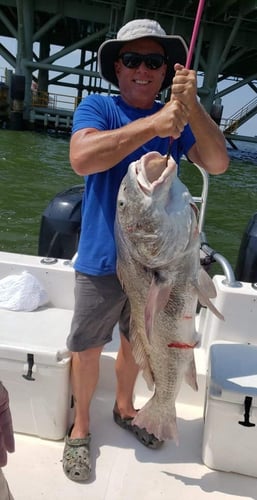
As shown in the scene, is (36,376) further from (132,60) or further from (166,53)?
(166,53)

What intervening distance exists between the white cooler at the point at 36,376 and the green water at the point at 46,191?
5.72 metres

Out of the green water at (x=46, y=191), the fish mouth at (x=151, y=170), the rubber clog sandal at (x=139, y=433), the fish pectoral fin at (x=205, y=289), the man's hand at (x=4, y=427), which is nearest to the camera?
the man's hand at (x=4, y=427)

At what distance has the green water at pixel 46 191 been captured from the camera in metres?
9.43

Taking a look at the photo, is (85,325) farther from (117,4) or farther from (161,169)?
(117,4)

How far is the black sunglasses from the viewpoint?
2160 millimetres

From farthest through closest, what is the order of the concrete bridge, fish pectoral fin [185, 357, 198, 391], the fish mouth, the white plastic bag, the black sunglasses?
the concrete bridge → the white plastic bag → fish pectoral fin [185, 357, 198, 391] → the black sunglasses → the fish mouth

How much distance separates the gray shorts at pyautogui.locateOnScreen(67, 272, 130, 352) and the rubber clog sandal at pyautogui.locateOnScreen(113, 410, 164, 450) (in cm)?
66

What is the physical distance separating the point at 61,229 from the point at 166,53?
2422 millimetres

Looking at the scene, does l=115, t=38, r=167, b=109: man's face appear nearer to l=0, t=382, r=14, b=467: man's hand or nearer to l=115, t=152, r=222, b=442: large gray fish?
l=115, t=152, r=222, b=442: large gray fish

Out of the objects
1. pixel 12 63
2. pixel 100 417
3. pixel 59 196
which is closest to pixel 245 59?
pixel 12 63

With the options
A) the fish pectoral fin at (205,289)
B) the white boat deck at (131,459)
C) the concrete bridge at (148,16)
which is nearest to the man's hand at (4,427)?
the fish pectoral fin at (205,289)

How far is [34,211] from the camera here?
1061 cm

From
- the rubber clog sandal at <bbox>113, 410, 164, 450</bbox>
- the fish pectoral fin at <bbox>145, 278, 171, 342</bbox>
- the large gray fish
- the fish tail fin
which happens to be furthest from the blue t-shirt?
the rubber clog sandal at <bbox>113, 410, 164, 450</bbox>

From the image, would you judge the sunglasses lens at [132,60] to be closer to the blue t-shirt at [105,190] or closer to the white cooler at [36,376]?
the blue t-shirt at [105,190]
